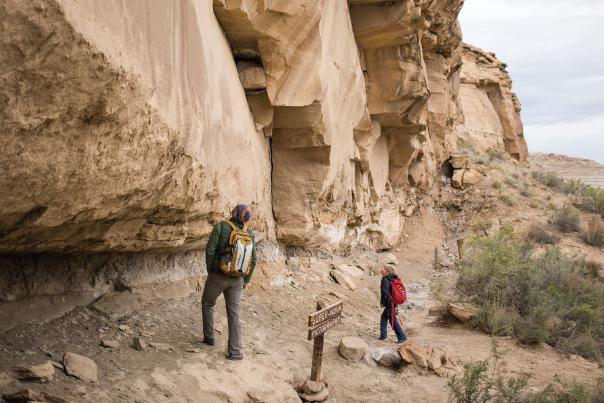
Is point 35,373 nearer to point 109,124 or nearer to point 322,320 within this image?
point 109,124

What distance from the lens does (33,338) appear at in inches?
146

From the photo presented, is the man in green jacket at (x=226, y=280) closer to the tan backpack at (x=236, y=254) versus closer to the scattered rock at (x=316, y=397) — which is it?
the tan backpack at (x=236, y=254)

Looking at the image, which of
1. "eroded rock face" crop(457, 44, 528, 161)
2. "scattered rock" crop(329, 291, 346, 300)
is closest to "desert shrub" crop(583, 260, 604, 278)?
"scattered rock" crop(329, 291, 346, 300)

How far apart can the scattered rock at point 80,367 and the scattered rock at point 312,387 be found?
1992 mm

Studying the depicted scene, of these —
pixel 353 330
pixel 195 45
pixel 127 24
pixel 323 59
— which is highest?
pixel 323 59

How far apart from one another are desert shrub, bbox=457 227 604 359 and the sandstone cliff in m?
3.03

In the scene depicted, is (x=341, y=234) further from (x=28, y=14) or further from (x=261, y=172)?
(x=28, y=14)

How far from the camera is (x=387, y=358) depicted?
5.83 metres

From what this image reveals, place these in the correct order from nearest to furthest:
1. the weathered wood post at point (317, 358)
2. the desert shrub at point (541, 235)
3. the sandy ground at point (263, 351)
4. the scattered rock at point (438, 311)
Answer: the sandy ground at point (263, 351), the weathered wood post at point (317, 358), the scattered rock at point (438, 311), the desert shrub at point (541, 235)

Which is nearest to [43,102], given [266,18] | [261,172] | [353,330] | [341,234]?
[266,18]

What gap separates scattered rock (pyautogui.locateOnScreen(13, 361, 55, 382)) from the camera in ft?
10.3

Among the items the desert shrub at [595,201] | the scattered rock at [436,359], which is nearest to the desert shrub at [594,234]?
the desert shrub at [595,201]

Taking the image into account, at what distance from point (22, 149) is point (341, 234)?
Result: 828cm

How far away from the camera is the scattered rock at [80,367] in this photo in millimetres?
3369
